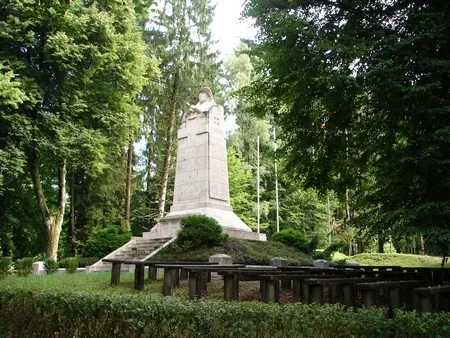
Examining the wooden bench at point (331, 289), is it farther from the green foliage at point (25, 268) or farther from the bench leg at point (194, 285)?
the green foliage at point (25, 268)

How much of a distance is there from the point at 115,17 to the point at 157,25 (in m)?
7.15

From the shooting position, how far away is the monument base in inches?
693

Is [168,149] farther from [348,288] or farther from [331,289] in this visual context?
[348,288]

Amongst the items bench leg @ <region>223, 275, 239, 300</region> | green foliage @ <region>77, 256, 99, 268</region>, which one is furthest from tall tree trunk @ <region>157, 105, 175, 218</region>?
bench leg @ <region>223, 275, 239, 300</region>

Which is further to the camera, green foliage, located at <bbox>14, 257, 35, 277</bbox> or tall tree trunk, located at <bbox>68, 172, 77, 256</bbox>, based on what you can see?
tall tree trunk, located at <bbox>68, 172, 77, 256</bbox>

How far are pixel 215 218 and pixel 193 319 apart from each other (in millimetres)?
13401

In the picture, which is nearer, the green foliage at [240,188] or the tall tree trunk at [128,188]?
the tall tree trunk at [128,188]

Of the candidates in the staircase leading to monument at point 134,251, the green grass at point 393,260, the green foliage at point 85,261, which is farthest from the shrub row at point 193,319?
the green grass at point 393,260

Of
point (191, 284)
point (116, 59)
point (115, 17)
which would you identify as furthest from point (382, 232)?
point (115, 17)

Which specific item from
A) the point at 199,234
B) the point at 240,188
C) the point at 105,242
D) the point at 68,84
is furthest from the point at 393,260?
the point at 68,84

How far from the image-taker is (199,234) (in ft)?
49.0

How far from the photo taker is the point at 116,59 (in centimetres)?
1966

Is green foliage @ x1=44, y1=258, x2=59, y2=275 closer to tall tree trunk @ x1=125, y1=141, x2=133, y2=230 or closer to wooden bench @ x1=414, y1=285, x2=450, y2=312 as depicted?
tall tree trunk @ x1=125, y1=141, x2=133, y2=230

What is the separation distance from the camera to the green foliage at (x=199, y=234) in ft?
48.8
